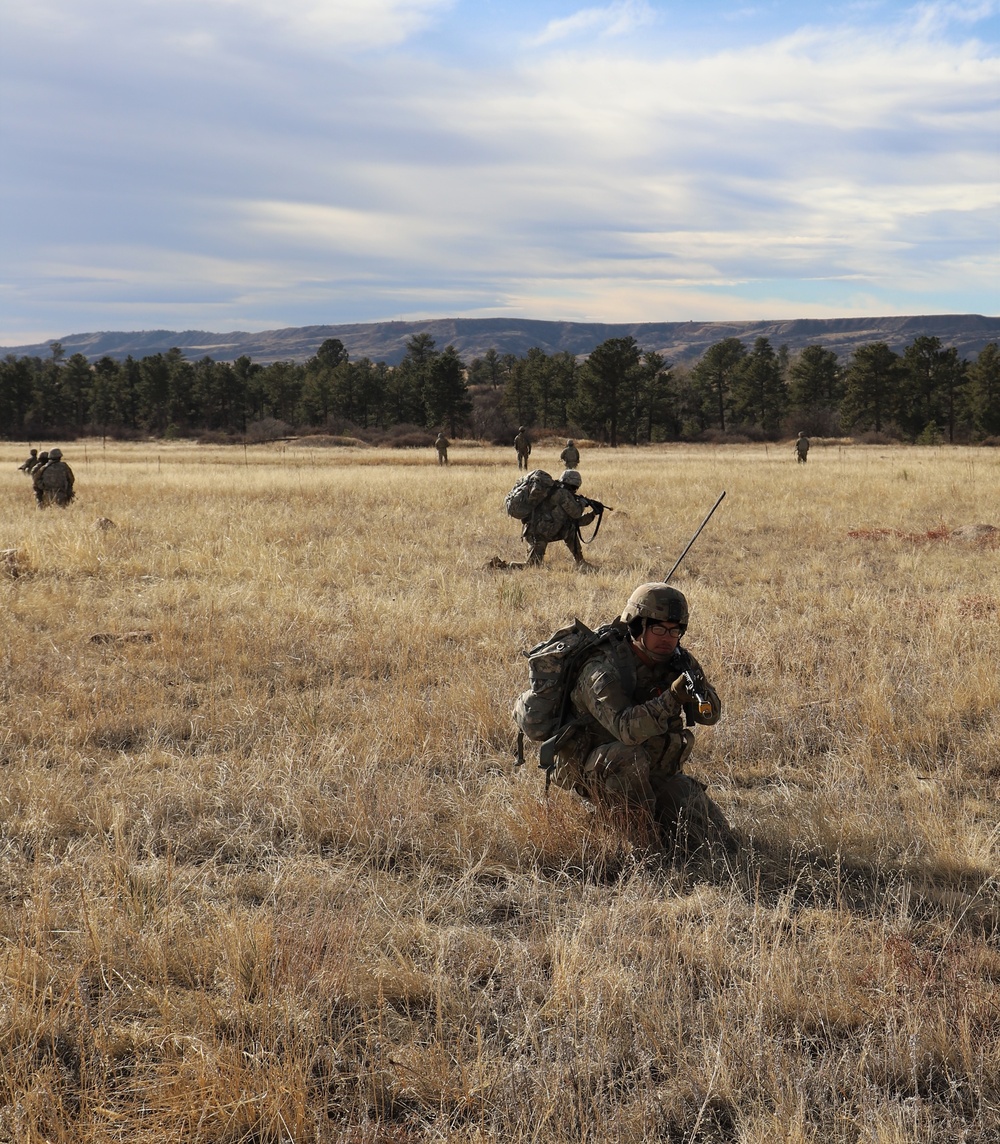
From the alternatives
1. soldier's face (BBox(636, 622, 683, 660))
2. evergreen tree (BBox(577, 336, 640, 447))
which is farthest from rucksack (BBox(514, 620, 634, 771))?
evergreen tree (BBox(577, 336, 640, 447))

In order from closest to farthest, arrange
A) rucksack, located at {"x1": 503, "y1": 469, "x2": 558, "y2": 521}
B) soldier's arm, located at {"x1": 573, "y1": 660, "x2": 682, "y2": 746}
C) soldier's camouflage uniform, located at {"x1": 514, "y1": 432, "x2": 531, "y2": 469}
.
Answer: soldier's arm, located at {"x1": 573, "y1": 660, "x2": 682, "y2": 746} < rucksack, located at {"x1": 503, "y1": 469, "x2": 558, "y2": 521} < soldier's camouflage uniform, located at {"x1": 514, "y1": 432, "x2": 531, "y2": 469}

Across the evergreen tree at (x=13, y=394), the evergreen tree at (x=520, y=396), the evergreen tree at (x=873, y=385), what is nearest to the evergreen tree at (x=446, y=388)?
the evergreen tree at (x=520, y=396)

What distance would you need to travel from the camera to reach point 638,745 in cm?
423

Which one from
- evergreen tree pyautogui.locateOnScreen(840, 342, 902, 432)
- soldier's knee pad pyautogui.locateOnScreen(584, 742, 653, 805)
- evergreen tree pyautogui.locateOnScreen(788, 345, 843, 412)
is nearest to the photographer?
soldier's knee pad pyautogui.locateOnScreen(584, 742, 653, 805)

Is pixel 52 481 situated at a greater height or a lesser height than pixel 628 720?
greater

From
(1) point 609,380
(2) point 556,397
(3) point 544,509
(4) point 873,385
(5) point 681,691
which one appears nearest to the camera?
(5) point 681,691

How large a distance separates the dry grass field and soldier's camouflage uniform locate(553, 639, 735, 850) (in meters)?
0.19

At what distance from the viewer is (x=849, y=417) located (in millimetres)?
66438

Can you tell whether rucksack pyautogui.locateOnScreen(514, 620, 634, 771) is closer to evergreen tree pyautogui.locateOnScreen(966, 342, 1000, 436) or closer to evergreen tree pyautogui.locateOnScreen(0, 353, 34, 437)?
evergreen tree pyautogui.locateOnScreen(966, 342, 1000, 436)

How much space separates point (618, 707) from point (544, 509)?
8.24m

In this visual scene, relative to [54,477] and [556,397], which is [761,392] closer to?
[556,397]

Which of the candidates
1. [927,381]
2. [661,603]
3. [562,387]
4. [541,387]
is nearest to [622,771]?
[661,603]

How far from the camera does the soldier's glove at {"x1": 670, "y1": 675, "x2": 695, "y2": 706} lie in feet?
12.5

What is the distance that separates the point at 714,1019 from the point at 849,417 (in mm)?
68775
